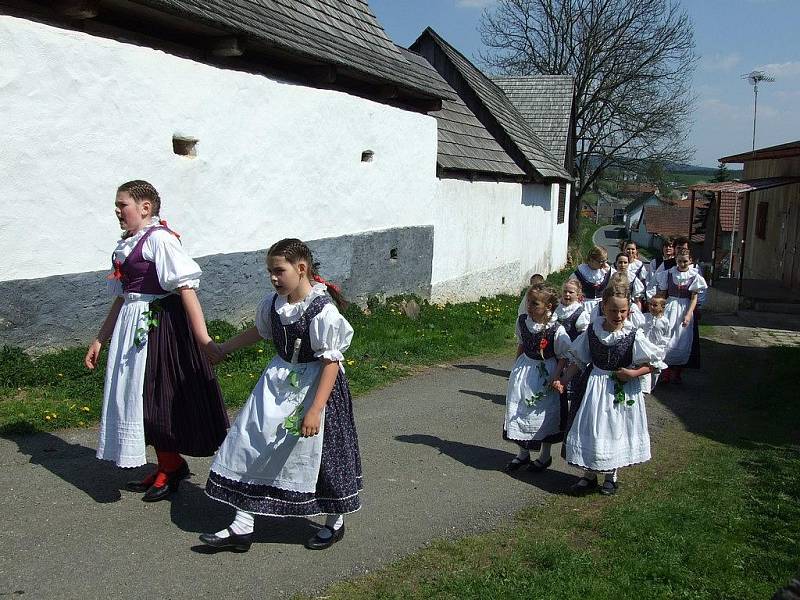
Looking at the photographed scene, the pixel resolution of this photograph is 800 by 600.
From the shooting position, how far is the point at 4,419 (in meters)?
5.73

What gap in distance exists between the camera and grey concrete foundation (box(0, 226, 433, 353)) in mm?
6547

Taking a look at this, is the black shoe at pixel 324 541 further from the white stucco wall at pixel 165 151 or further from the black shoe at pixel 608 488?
the white stucco wall at pixel 165 151

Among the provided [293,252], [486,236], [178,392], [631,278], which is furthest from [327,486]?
[486,236]

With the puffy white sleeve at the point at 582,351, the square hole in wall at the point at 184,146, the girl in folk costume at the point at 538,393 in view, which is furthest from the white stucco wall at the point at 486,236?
the puffy white sleeve at the point at 582,351

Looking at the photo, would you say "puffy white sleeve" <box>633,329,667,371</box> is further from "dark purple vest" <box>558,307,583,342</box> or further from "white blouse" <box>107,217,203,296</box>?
"white blouse" <box>107,217,203,296</box>

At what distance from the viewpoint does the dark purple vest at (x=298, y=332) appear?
4.05m

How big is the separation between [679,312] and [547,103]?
65.6 ft

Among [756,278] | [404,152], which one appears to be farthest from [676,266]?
[756,278]

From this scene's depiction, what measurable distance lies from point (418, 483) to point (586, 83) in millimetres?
34360

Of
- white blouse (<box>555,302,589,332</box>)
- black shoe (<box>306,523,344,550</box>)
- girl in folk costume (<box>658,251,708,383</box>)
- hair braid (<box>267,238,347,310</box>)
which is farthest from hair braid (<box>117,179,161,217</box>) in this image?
girl in folk costume (<box>658,251,708,383</box>)

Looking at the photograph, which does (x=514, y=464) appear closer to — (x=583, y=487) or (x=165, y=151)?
(x=583, y=487)

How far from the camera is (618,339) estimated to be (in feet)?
17.7

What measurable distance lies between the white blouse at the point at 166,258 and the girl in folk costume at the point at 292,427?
0.62 m

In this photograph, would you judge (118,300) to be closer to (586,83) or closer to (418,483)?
(418,483)
